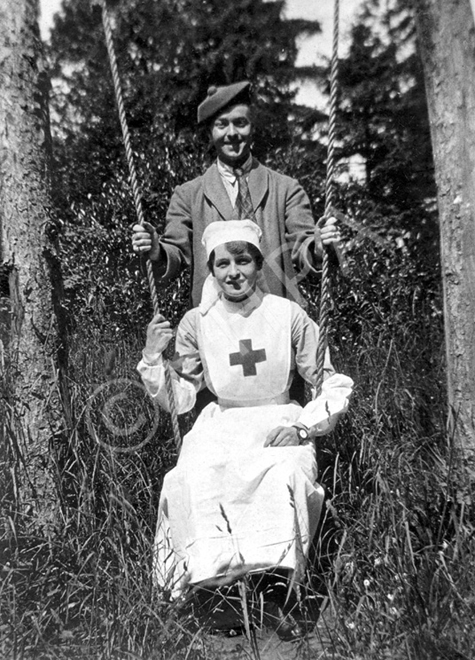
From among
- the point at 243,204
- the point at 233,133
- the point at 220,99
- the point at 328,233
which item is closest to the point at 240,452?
the point at 328,233

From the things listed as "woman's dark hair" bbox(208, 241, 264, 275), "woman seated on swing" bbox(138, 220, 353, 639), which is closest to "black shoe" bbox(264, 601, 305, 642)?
"woman seated on swing" bbox(138, 220, 353, 639)

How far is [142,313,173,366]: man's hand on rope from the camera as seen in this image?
12.3ft

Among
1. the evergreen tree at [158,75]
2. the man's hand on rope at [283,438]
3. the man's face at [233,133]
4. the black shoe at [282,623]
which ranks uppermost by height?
the evergreen tree at [158,75]

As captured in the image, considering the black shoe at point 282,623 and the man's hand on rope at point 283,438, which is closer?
the black shoe at point 282,623

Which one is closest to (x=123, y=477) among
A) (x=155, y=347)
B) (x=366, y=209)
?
(x=155, y=347)

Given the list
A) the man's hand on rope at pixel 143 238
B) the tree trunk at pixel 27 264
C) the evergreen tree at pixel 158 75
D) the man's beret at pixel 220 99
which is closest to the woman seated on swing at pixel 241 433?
the man's hand on rope at pixel 143 238

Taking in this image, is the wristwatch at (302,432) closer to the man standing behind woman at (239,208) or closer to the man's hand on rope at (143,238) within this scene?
the man standing behind woman at (239,208)

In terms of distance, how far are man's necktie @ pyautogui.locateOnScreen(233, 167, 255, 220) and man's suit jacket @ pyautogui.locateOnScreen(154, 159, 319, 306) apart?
2 cm

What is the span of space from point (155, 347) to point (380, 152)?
7.53 meters

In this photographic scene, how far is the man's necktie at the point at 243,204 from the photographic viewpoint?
14.3 feet

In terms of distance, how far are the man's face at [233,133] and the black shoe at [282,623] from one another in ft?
7.14

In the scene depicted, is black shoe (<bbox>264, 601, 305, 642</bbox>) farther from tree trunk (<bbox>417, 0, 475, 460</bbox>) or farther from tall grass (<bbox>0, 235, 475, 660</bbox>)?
tree trunk (<bbox>417, 0, 475, 460</bbox>)

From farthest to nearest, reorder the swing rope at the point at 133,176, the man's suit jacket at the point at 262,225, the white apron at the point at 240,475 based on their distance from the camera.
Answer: the man's suit jacket at the point at 262,225 → the swing rope at the point at 133,176 → the white apron at the point at 240,475

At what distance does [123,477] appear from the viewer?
4.24 metres
